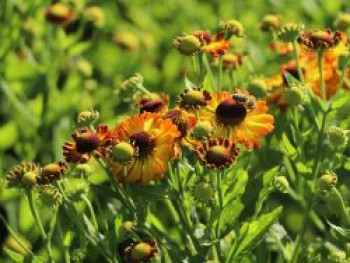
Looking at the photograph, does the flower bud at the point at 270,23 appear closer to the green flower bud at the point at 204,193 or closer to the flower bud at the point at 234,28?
the flower bud at the point at 234,28

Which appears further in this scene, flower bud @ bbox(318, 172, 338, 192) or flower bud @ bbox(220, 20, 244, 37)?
flower bud @ bbox(220, 20, 244, 37)

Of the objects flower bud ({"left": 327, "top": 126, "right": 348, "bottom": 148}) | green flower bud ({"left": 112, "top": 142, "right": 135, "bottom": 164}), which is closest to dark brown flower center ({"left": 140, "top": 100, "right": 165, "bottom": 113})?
green flower bud ({"left": 112, "top": 142, "right": 135, "bottom": 164})

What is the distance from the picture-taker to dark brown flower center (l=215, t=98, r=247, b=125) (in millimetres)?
1575

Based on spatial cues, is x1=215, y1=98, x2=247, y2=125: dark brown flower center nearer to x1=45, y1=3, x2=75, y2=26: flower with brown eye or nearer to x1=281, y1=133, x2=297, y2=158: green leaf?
x1=281, y1=133, x2=297, y2=158: green leaf

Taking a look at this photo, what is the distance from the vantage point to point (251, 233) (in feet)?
4.96

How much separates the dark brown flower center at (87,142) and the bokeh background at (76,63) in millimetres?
970

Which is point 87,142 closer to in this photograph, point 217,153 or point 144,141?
point 144,141

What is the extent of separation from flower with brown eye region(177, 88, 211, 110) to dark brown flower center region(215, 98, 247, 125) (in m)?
0.03

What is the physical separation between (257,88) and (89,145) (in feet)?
1.38

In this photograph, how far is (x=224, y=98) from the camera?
1608mm

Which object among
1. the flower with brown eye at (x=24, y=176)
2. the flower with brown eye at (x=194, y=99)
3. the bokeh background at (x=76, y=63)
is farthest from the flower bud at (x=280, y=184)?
the bokeh background at (x=76, y=63)

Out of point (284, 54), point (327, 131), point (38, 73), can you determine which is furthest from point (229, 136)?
point (38, 73)

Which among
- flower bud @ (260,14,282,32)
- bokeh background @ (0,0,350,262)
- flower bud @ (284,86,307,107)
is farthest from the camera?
bokeh background @ (0,0,350,262)

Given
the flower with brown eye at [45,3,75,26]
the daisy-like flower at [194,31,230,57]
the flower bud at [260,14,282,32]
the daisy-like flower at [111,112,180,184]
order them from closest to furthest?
the daisy-like flower at [111,112,180,184]
the daisy-like flower at [194,31,230,57]
the flower bud at [260,14,282,32]
the flower with brown eye at [45,3,75,26]
